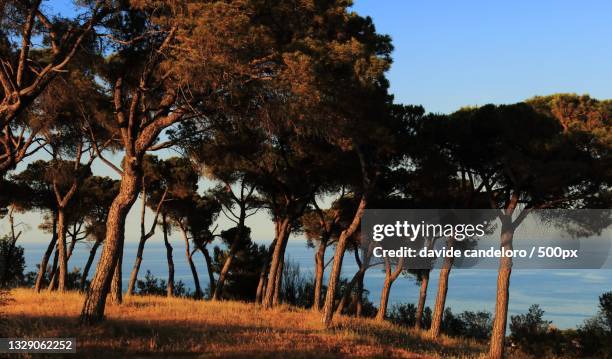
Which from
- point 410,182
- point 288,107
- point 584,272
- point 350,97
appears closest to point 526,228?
point 410,182

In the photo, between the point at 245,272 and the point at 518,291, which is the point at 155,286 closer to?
the point at 245,272

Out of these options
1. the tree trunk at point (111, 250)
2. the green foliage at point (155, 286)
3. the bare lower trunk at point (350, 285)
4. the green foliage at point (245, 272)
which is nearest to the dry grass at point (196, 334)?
the tree trunk at point (111, 250)

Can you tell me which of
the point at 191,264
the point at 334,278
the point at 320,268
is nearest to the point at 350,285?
the point at 334,278

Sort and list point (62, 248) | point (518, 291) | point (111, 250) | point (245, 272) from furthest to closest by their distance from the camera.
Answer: point (518, 291), point (245, 272), point (62, 248), point (111, 250)

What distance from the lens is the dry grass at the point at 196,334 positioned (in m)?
12.4

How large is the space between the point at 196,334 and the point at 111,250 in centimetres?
288

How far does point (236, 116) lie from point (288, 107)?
4.57 ft

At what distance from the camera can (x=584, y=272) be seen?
4562 inches

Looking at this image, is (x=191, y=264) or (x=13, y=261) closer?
(x=191, y=264)

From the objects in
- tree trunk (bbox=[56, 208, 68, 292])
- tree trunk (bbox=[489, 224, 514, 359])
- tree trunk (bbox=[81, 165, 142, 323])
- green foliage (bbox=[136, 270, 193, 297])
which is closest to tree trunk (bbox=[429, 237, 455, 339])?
tree trunk (bbox=[489, 224, 514, 359])

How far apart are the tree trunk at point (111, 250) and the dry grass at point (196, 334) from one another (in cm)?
46

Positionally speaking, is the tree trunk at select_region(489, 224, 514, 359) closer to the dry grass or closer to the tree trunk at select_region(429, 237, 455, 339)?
the dry grass

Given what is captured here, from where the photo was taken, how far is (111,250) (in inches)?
582

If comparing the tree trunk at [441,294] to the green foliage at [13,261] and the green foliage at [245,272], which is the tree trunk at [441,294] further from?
the green foliage at [13,261]
